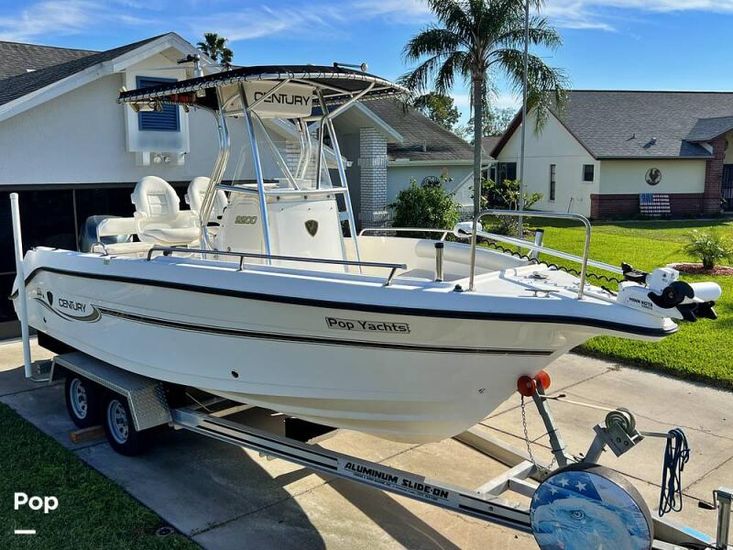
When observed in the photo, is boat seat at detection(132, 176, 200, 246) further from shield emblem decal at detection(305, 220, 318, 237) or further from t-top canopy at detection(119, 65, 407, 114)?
shield emblem decal at detection(305, 220, 318, 237)

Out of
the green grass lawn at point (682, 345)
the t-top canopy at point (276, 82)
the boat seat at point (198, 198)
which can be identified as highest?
the t-top canopy at point (276, 82)

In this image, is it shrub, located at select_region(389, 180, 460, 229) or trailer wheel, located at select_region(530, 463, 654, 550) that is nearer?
trailer wheel, located at select_region(530, 463, 654, 550)

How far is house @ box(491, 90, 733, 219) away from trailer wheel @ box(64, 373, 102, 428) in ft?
79.4

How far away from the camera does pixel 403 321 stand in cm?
401

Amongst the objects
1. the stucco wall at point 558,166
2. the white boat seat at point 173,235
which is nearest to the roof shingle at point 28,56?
the white boat seat at point 173,235

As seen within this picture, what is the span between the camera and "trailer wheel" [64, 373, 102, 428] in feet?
19.3

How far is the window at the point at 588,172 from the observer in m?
27.6

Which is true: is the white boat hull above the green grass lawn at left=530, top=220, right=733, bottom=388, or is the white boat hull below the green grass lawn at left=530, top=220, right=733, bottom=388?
above

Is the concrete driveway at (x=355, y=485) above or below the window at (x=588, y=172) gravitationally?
below

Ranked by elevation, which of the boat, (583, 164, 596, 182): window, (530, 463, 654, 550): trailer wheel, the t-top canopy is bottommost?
(530, 463, 654, 550): trailer wheel

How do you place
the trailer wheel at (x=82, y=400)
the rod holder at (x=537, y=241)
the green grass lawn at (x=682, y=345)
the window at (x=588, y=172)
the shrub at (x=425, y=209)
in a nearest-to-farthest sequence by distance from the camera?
the rod holder at (x=537, y=241)
the trailer wheel at (x=82, y=400)
the green grass lawn at (x=682, y=345)
the shrub at (x=425, y=209)
the window at (x=588, y=172)

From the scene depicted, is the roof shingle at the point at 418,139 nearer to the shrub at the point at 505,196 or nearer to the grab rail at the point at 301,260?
the shrub at the point at 505,196

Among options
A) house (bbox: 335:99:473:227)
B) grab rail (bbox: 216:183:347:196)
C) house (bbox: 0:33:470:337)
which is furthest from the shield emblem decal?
house (bbox: 335:99:473:227)

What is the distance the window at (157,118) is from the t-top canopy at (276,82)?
404cm
